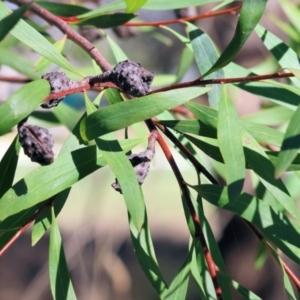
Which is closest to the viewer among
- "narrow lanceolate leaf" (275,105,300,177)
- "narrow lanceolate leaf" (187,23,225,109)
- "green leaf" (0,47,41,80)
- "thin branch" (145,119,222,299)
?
"narrow lanceolate leaf" (275,105,300,177)

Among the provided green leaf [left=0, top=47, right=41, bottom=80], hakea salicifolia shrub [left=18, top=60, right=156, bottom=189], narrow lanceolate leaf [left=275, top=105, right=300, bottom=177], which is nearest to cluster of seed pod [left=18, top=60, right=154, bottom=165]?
hakea salicifolia shrub [left=18, top=60, right=156, bottom=189]

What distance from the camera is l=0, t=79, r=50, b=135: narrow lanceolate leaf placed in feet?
1.07

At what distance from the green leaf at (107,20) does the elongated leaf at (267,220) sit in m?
0.24

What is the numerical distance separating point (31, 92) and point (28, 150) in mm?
39

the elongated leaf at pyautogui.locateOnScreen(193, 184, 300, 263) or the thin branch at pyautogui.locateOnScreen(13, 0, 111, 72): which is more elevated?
the thin branch at pyautogui.locateOnScreen(13, 0, 111, 72)

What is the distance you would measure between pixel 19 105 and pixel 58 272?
0.15m

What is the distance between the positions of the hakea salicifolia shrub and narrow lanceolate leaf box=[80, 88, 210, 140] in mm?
16

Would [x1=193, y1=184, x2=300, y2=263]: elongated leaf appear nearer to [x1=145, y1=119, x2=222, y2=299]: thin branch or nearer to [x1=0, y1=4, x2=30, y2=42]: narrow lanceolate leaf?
[x1=145, y1=119, x2=222, y2=299]: thin branch

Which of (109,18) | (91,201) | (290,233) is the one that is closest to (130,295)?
(91,201)

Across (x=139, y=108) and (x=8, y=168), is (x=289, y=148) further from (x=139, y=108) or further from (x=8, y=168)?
(x=8, y=168)

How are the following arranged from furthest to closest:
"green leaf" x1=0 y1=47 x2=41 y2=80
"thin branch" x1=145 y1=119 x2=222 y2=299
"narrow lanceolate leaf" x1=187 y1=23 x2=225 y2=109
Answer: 1. "green leaf" x1=0 y1=47 x2=41 y2=80
2. "narrow lanceolate leaf" x1=187 y1=23 x2=225 y2=109
3. "thin branch" x1=145 y1=119 x2=222 y2=299

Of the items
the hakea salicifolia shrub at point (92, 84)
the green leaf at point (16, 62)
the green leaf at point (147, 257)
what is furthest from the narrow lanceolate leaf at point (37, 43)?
the green leaf at point (16, 62)

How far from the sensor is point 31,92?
34 centimetres

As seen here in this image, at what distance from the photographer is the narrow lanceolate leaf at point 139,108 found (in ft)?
1.12
